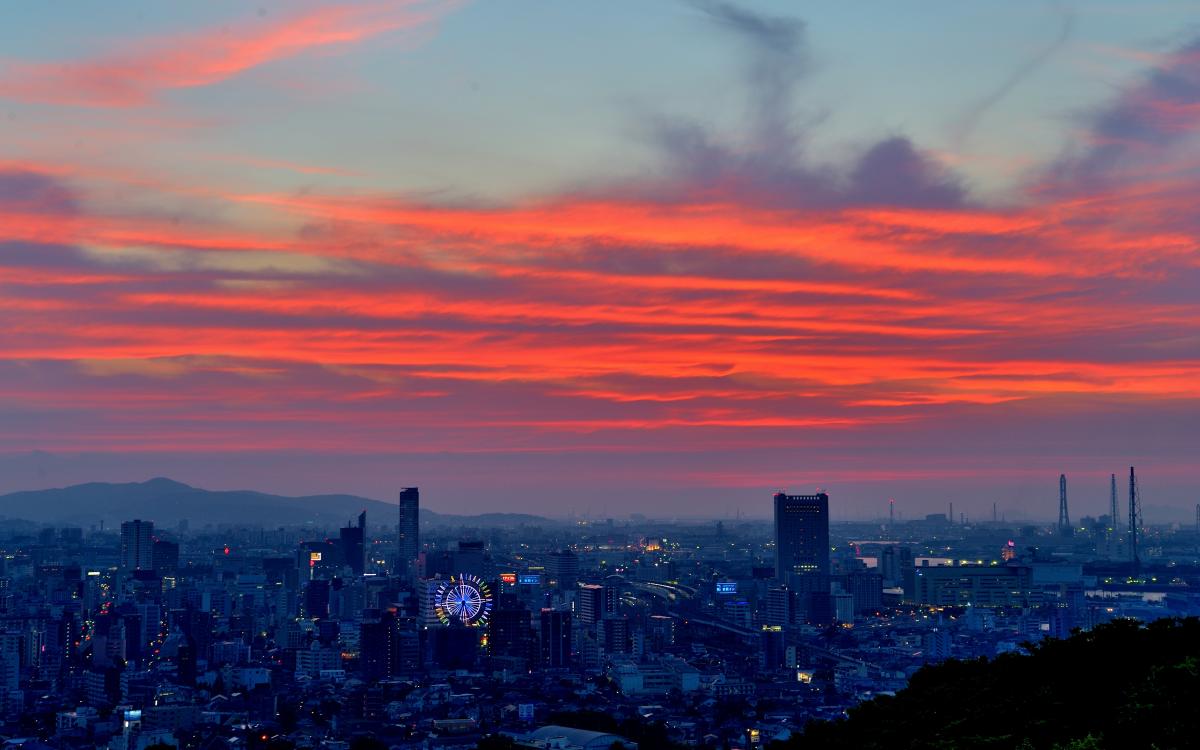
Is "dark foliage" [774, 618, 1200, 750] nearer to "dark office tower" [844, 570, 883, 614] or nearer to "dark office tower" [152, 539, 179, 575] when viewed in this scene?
"dark office tower" [844, 570, 883, 614]

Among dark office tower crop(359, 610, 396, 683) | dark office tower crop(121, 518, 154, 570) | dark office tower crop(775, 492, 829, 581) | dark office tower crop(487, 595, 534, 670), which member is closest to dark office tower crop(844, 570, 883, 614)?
dark office tower crop(775, 492, 829, 581)

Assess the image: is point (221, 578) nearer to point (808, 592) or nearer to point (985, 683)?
point (808, 592)

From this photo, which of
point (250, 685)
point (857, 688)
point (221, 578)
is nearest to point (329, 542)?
point (221, 578)

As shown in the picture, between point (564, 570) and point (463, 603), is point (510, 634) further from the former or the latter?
point (564, 570)

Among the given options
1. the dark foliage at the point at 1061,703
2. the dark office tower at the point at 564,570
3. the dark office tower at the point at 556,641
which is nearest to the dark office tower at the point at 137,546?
the dark office tower at the point at 564,570

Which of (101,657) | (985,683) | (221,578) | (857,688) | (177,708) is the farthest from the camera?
(221,578)

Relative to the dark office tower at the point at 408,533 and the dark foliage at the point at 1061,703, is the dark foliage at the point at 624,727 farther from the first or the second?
the dark office tower at the point at 408,533

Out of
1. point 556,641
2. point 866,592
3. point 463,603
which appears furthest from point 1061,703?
point 866,592
